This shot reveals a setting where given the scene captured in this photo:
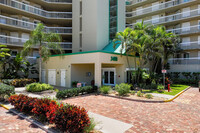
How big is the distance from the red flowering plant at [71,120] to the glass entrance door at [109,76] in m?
14.2

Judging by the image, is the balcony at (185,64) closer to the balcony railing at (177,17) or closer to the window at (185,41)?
the window at (185,41)

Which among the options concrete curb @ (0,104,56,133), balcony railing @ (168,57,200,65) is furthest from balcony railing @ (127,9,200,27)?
concrete curb @ (0,104,56,133)

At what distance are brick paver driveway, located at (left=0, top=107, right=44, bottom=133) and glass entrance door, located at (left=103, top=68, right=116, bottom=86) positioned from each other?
13799mm

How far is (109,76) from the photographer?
2011 cm

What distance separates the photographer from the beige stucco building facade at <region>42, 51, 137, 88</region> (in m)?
16.3

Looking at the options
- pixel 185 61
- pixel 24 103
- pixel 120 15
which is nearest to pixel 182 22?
pixel 185 61

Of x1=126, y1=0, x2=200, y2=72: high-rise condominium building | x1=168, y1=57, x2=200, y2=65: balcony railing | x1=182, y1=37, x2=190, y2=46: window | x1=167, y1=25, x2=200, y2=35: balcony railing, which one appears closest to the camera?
x1=168, y1=57, x2=200, y2=65: balcony railing

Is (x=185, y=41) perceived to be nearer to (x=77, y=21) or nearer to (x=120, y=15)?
(x=120, y=15)

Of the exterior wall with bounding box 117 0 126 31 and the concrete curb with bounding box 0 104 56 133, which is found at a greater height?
the exterior wall with bounding box 117 0 126 31

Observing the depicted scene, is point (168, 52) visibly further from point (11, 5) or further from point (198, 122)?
point (11, 5)

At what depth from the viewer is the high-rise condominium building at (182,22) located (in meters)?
25.1

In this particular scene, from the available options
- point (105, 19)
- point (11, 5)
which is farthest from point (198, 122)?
point (11, 5)

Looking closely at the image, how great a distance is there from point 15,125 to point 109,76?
14.8m

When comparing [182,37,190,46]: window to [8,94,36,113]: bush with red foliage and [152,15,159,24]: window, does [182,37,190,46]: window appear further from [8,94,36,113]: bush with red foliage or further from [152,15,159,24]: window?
[8,94,36,113]: bush with red foliage
